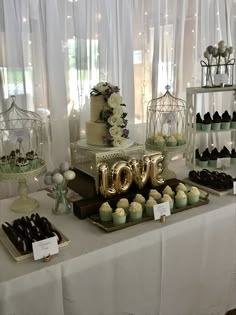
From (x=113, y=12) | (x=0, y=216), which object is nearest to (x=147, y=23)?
(x=113, y=12)

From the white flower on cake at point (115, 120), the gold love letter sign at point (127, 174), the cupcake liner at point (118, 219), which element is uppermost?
the white flower on cake at point (115, 120)

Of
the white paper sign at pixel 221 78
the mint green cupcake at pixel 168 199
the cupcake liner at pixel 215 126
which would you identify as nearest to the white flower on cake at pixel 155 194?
the mint green cupcake at pixel 168 199

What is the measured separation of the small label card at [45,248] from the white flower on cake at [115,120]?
543 mm

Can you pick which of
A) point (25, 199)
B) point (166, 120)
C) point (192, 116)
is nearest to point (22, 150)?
point (25, 199)

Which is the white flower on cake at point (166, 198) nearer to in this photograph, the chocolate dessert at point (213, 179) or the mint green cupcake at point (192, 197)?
the mint green cupcake at point (192, 197)

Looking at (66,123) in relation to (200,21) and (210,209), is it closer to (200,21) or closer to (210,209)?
(210,209)

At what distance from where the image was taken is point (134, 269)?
122cm

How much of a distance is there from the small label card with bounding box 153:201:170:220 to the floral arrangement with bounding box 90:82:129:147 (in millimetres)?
Result: 318

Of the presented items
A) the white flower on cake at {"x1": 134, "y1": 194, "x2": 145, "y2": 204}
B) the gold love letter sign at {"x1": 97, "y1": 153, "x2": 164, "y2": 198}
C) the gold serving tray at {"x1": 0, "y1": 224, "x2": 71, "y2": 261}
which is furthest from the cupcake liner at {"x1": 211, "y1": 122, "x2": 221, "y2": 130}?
the gold serving tray at {"x1": 0, "y1": 224, "x2": 71, "y2": 261}

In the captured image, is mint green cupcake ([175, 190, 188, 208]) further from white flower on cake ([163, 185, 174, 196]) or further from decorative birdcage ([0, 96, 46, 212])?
decorative birdcage ([0, 96, 46, 212])

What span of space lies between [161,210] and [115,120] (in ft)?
1.33

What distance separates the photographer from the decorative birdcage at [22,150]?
52.4 inches

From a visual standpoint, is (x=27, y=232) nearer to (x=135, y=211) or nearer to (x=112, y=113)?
(x=135, y=211)

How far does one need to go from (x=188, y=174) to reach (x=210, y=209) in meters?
0.41
